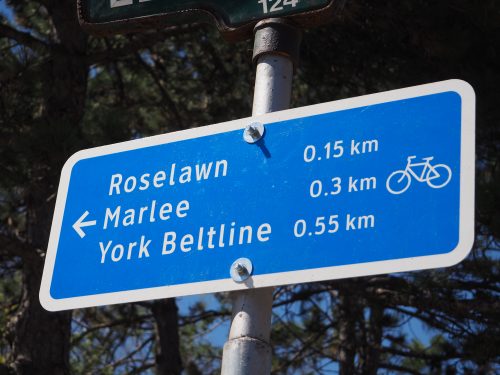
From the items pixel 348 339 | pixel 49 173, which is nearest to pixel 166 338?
pixel 348 339

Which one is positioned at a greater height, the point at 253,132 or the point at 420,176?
the point at 253,132

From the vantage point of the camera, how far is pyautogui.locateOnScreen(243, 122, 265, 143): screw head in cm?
179

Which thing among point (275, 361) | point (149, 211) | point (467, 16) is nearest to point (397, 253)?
point (149, 211)

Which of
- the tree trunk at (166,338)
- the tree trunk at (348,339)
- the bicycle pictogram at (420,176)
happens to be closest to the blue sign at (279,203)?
the bicycle pictogram at (420,176)

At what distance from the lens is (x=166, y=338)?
766cm

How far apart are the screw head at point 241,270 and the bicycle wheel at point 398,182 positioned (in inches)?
11.8

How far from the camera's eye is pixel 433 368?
6680mm

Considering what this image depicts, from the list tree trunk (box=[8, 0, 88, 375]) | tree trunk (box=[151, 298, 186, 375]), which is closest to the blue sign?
tree trunk (box=[8, 0, 88, 375])

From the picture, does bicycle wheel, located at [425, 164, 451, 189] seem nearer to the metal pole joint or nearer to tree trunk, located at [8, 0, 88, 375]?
the metal pole joint

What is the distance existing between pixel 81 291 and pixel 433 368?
17.6 ft

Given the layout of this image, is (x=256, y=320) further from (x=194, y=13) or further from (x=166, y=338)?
(x=166, y=338)

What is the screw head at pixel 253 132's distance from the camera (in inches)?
70.3

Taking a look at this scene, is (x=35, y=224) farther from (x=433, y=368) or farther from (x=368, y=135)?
(x=368, y=135)

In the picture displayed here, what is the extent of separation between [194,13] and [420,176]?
80cm
